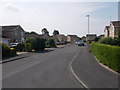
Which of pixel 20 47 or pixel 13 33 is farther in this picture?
pixel 13 33

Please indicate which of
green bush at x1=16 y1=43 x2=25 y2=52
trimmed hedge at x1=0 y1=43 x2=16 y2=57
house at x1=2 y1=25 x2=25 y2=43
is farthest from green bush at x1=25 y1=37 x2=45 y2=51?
house at x1=2 y1=25 x2=25 y2=43

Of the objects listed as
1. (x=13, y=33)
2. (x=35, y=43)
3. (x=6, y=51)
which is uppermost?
(x=13, y=33)

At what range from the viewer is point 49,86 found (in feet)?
28.9

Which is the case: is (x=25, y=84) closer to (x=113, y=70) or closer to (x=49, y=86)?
(x=49, y=86)

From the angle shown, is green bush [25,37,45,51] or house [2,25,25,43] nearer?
green bush [25,37,45,51]

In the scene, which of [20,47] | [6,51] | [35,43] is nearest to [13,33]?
[35,43]

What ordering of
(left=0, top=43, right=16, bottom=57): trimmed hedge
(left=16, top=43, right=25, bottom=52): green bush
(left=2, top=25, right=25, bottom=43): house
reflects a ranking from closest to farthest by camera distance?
(left=0, top=43, right=16, bottom=57): trimmed hedge → (left=16, top=43, right=25, bottom=52): green bush → (left=2, top=25, right=25, bottom=43): house

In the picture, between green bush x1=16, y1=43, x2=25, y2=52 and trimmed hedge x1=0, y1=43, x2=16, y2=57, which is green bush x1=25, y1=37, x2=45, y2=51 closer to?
green bush x1=16, y1=43, x2=25, y2=52

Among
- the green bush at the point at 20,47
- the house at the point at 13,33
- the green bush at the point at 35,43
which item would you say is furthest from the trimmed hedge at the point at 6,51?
the house at the point at 13,33

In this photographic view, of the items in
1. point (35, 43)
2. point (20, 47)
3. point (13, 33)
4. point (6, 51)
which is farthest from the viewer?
point (13, 33)

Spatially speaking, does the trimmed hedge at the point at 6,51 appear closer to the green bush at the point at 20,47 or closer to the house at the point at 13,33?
the green bush at the point at 20,47

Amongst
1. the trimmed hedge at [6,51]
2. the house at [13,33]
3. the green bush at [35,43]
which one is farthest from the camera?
the house at [13,33]

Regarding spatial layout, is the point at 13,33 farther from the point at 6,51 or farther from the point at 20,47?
the point at 6,51

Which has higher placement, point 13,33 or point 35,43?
point 13,33
